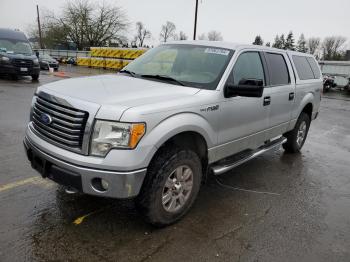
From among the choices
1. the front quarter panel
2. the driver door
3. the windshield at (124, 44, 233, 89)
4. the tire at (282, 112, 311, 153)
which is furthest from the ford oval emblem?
the tire at (282, 112, 311, 153)

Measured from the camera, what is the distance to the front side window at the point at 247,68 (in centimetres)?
404

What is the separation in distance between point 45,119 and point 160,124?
113 centimetres

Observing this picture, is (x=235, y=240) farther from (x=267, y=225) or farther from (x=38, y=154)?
(x=38, y=154)

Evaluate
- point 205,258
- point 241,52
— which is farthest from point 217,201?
point 241,52

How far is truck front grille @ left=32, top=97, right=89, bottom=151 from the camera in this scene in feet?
9.42

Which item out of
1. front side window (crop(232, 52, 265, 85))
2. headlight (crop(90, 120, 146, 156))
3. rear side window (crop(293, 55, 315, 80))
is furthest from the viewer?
rear side window (crop(293, 55, 315, 80))

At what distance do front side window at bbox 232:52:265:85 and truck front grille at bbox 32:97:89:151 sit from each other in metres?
1.87

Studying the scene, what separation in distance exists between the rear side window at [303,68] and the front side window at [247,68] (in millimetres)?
1507

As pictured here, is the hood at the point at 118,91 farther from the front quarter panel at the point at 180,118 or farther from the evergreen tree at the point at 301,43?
the evergreen tree at the point at 301,43

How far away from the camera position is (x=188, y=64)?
13.6ft

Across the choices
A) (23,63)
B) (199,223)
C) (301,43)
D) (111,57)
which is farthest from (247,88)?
(301,43)

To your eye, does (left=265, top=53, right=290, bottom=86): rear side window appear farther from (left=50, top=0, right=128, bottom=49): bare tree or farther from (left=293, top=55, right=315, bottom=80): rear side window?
(left=50, top=0, right=128, bottom=49): bare tree

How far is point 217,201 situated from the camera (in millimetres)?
4098

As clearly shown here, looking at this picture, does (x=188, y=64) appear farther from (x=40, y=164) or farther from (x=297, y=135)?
(x=297, y=135)
